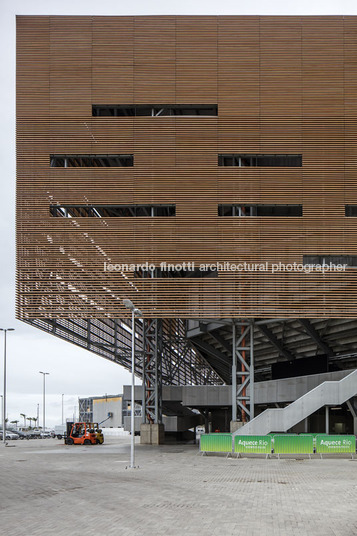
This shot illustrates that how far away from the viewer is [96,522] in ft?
48.7

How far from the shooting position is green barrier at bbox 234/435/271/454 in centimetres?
3259

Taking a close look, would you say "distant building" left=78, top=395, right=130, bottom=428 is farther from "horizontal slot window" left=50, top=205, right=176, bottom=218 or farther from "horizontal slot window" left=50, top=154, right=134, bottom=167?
"horizontal slot window" left=50, top=154, right=134, bottom=167

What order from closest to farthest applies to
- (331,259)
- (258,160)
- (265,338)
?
(331,259) → (258,160) → (265,338)

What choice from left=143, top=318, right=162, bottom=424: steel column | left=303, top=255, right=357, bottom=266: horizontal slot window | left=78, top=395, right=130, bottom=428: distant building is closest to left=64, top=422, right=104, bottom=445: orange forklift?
left=143, top=318, right=162, bottom=424: steel column

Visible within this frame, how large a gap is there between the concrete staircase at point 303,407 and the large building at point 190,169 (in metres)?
3.24

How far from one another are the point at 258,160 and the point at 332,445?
21.6m

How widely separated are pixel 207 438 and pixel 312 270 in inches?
507

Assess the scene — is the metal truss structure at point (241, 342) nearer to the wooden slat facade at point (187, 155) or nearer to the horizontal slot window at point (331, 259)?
the wooden slat facade at point (187, 155)

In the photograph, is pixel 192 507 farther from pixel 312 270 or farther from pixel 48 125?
pixel 48 125

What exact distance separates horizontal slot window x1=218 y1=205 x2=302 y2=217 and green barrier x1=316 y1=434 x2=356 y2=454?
1598cm

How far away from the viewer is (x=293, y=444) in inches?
1270

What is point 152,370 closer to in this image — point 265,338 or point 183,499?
point 265,338

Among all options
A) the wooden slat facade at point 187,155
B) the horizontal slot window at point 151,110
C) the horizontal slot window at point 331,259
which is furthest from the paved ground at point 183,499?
the horizontal slot window at point 151,110

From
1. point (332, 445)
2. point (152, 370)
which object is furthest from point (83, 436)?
point (332, 445)
